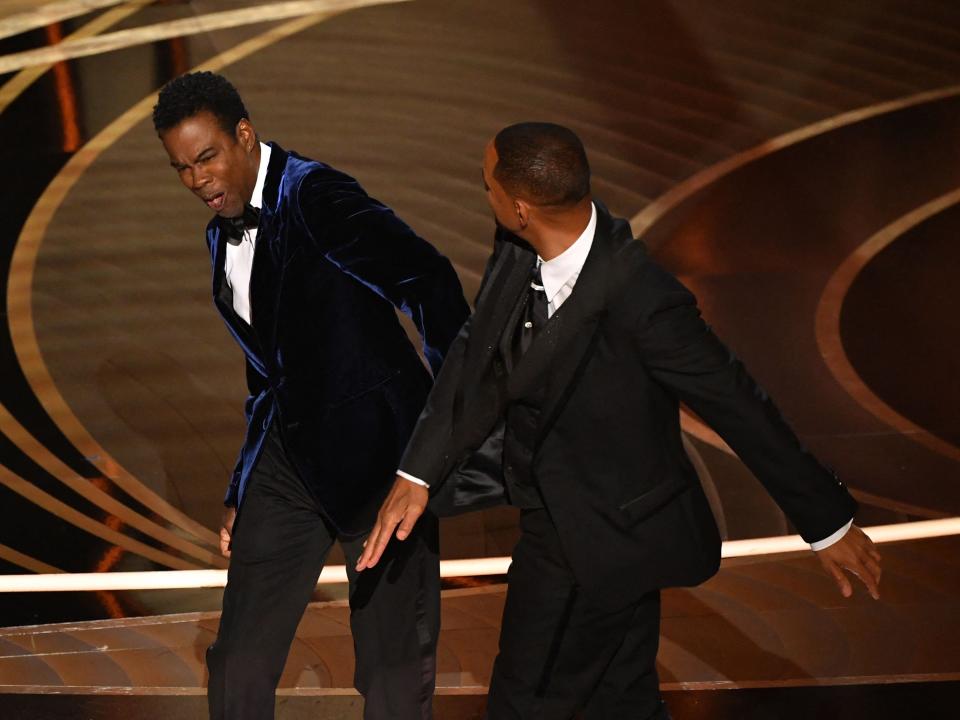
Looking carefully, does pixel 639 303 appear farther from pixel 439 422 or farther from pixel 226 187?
pixel 226 187

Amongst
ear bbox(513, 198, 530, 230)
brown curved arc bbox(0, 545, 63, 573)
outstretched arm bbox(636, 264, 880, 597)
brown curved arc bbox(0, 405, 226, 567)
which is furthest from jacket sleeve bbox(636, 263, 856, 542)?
brown curved arc bbox(0, 545, 63, 573)

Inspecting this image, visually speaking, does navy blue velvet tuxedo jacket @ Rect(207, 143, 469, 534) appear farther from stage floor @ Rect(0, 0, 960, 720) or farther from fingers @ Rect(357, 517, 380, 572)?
stage floor @ Rect(0, 0, 960, 720)

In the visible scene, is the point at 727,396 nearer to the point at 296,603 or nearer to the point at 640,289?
the point at 640,289

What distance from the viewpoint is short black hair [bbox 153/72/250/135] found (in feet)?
7.88

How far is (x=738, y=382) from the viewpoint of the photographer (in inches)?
82.7

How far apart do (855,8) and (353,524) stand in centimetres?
585

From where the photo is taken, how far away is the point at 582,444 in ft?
7.30

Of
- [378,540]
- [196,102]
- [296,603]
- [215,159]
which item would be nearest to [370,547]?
[378,540]

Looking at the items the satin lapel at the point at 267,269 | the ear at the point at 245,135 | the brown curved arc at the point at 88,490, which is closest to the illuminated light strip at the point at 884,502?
the brown curved arc at the point at 88,490

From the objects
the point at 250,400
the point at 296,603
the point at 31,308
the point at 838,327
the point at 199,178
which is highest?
the point at 199,178

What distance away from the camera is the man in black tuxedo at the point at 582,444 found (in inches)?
83.5

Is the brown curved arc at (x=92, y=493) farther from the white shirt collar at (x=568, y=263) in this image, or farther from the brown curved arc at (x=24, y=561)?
the white shirt collar at (x=568, y=263)

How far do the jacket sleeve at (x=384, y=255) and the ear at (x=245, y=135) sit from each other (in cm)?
13

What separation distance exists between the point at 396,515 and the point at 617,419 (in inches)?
17.5
